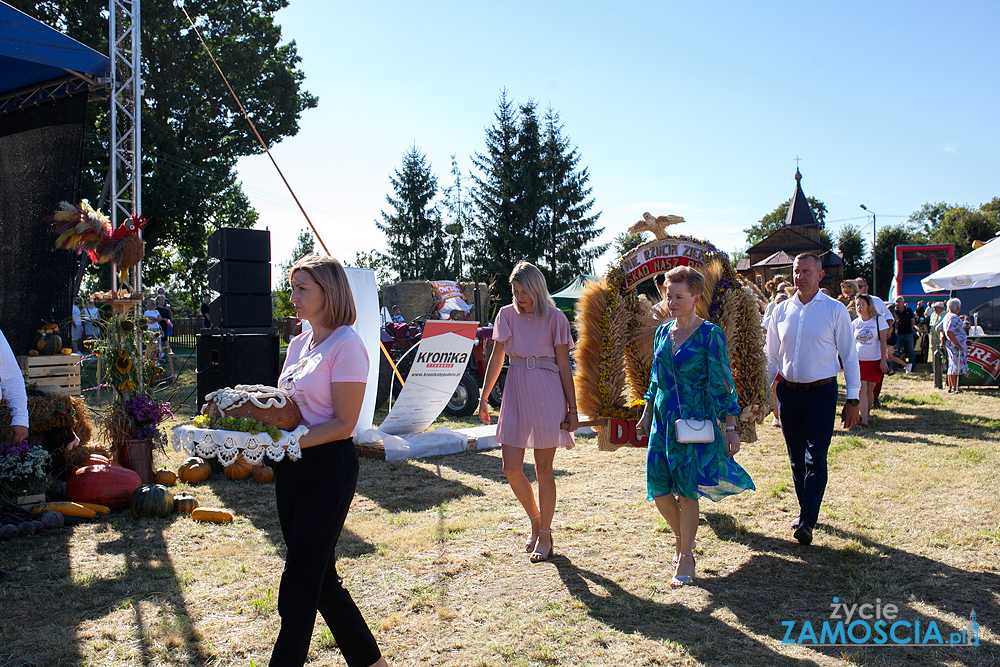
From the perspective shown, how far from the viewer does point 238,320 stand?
24.1ft

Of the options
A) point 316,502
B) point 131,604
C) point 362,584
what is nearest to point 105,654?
point 131,604

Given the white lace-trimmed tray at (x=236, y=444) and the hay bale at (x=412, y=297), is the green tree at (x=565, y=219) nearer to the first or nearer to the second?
the hay bale at (x=412, y=297)

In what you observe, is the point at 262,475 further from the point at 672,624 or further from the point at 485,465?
the point at 672,624

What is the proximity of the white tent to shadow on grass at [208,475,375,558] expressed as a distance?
12.8 m

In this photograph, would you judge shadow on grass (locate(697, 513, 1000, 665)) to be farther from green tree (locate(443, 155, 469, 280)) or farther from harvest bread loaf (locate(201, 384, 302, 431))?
green tree (locate(443, 155, 469, 280))

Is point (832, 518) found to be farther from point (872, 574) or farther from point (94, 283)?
point (94, 283)

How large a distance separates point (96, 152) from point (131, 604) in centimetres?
2367

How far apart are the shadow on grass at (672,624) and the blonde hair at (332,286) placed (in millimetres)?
2074

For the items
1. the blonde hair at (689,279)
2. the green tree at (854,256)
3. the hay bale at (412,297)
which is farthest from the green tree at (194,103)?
the green tree at (854,256)

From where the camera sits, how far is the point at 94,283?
86.4 ft

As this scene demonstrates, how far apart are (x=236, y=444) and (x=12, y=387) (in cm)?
203

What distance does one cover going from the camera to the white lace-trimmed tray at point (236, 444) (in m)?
2.33

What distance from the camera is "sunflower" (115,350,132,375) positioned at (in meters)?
6.07

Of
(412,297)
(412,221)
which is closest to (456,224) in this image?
(412,221)
